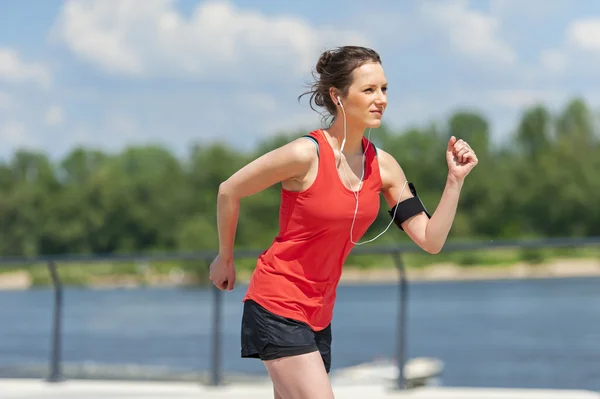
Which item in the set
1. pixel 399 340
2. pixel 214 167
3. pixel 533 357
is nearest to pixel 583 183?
pixel 214 167

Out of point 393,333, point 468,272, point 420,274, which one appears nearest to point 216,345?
point 393,333

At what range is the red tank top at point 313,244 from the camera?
3.71m

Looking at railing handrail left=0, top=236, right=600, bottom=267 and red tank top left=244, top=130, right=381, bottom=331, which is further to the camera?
railing handrail left=0, top=236, right=600, bottom=267

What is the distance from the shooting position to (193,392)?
7773 mm

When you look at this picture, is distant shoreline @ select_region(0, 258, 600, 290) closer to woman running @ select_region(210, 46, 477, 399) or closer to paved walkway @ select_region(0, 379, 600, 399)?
paved walkway @ select_region(0, 379, 600, 399)

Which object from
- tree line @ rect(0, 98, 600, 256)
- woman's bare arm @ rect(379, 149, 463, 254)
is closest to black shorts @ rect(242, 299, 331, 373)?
woman's bare arm @ rect(379, 149, 463, 254)

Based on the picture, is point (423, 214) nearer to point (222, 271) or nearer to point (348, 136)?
point (348, 136)

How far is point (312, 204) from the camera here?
3695 millimetres

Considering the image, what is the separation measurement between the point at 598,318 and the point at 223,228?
4058 cm

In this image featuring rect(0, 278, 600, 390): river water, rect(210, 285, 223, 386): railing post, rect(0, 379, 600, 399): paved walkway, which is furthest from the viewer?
rect(0, 278, 600, 390): river water

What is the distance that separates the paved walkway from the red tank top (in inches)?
135

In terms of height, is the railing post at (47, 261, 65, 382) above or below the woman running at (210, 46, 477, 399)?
below

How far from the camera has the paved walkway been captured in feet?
22.9

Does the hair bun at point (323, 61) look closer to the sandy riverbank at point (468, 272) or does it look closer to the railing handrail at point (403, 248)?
the railing handrail at point (403, 248)
